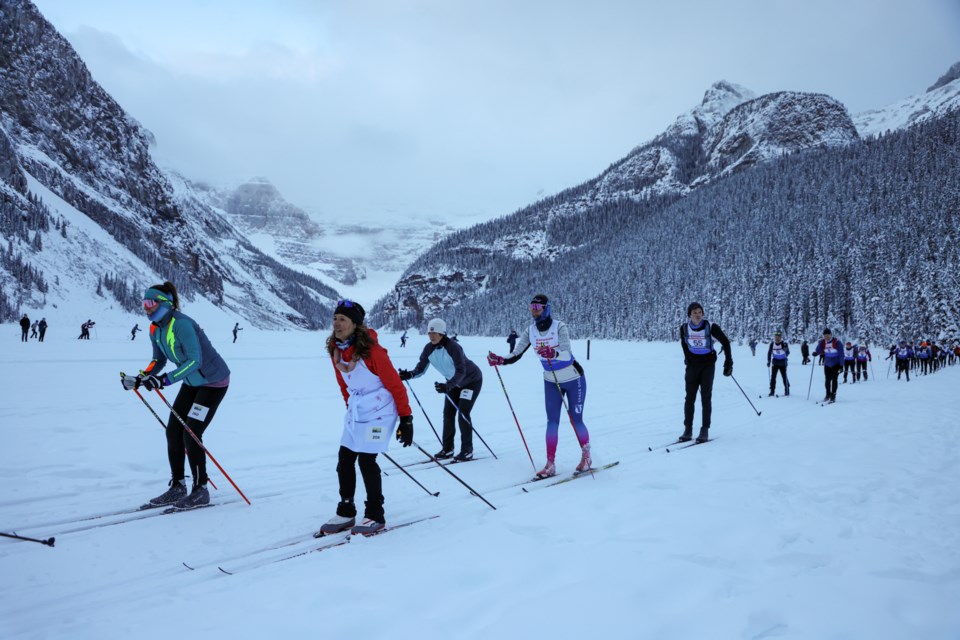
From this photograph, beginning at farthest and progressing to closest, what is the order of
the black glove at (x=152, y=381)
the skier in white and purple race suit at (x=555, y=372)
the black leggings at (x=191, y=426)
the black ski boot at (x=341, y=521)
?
the skier in white and purple race suit at (x=555, y=372), the black leggings at (x=191, y=426), the black glove at (x=152, y=381), the black ski boot at (x=341, y=521)

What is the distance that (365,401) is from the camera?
4180 millimetres

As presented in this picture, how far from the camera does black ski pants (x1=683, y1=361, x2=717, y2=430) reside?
811cm

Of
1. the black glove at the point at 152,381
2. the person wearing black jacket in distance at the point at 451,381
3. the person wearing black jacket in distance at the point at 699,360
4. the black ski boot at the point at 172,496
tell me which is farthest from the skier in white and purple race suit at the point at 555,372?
the black ski boot at the point at 172,496

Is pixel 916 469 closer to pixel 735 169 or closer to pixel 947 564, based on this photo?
pixel 947 564

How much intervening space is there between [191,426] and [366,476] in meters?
2.09

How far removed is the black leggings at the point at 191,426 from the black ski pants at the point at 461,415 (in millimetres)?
3135

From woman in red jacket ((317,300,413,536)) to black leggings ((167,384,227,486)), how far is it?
1730mm

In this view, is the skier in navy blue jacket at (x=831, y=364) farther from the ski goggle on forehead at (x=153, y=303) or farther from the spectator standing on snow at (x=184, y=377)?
the ski goggle on forehead at (x=153, y=303)

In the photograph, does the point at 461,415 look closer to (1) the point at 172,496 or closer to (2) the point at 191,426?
(2) the point at 191,426

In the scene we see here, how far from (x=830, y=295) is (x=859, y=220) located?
2069cm

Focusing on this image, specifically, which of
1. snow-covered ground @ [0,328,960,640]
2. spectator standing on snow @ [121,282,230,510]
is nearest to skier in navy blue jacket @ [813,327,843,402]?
snow-covered ground @ [0,328,960,640]

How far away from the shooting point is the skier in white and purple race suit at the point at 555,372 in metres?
6.16

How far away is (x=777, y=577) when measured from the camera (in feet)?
10.6

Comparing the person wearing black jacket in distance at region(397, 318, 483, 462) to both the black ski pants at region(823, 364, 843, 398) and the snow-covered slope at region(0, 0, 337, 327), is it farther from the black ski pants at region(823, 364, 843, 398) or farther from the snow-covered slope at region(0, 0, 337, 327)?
the snow-covered slope at region(0, 0, 337, 327)
